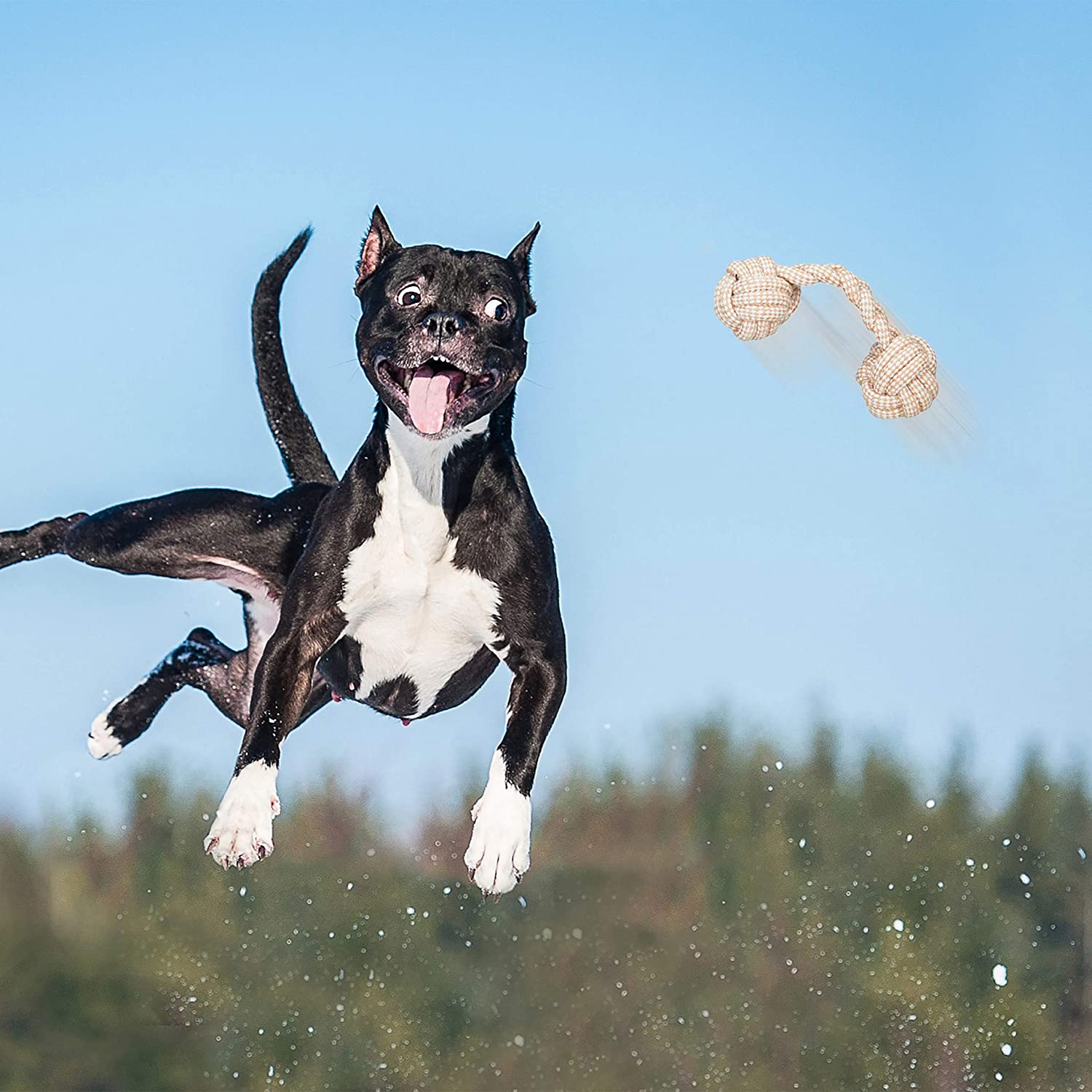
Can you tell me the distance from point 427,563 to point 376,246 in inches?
41.1

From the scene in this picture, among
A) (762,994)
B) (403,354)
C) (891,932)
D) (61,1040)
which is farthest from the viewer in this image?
(891,932)

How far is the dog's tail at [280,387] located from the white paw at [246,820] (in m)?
1.91

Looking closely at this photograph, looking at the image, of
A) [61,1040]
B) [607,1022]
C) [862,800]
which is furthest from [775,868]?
[61,1040]

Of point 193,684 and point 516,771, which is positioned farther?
point 193,684

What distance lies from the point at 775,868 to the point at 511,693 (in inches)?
754

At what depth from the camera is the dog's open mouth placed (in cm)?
510

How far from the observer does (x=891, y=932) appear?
24.8 meters

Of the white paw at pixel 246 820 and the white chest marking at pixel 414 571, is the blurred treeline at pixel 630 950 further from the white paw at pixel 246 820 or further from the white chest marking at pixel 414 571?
the white paw at pixel 246 820

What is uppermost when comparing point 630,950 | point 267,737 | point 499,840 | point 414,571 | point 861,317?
point 861,317

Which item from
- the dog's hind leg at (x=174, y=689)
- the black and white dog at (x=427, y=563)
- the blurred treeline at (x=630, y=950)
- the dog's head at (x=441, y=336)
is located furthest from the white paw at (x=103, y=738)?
the blurred treeline at (x=630, y=950)

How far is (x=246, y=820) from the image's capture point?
15.6 feet

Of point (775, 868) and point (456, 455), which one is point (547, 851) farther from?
point (456, 455)

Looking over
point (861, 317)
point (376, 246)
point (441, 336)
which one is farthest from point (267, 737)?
point (861, 317)

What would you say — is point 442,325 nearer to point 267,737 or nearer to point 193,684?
point 267,737
